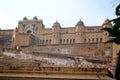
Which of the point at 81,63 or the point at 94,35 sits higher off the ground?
the point at 94,35

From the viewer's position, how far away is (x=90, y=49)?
29.8 metres

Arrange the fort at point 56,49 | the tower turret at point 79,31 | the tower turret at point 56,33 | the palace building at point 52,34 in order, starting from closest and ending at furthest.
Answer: the fort at point 56,49 < the palace building at point 52,34 < the tower turret at point 79,31 < the tower turret at point 56,33

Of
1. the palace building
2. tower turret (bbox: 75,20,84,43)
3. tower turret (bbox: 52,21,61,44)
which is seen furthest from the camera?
tower turret (bbox: 52,21,61,44)

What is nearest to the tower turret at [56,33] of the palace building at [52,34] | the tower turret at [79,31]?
the palace building at [52,34]

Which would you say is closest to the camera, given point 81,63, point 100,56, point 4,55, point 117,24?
point 117,24

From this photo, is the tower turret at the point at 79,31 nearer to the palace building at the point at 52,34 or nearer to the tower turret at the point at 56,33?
the palace building at the point at 52,34

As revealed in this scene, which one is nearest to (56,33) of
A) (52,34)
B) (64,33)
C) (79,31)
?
(52,34)

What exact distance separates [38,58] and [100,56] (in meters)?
7.66

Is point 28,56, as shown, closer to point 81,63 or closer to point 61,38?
point 81,63

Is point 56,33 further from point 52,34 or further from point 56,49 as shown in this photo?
point 56,49

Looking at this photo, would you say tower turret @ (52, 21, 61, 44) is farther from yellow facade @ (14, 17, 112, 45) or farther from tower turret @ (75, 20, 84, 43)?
tower turret @ (75, 20, 84, 43)

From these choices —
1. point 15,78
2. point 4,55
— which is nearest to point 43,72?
point 15,78

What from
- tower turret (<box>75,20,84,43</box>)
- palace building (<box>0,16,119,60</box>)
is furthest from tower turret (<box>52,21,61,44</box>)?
tower turret (<box>75,20,84,43</box>)

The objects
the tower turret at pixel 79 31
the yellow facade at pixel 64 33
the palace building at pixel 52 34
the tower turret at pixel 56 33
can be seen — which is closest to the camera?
the palace building at pixel 52 34
